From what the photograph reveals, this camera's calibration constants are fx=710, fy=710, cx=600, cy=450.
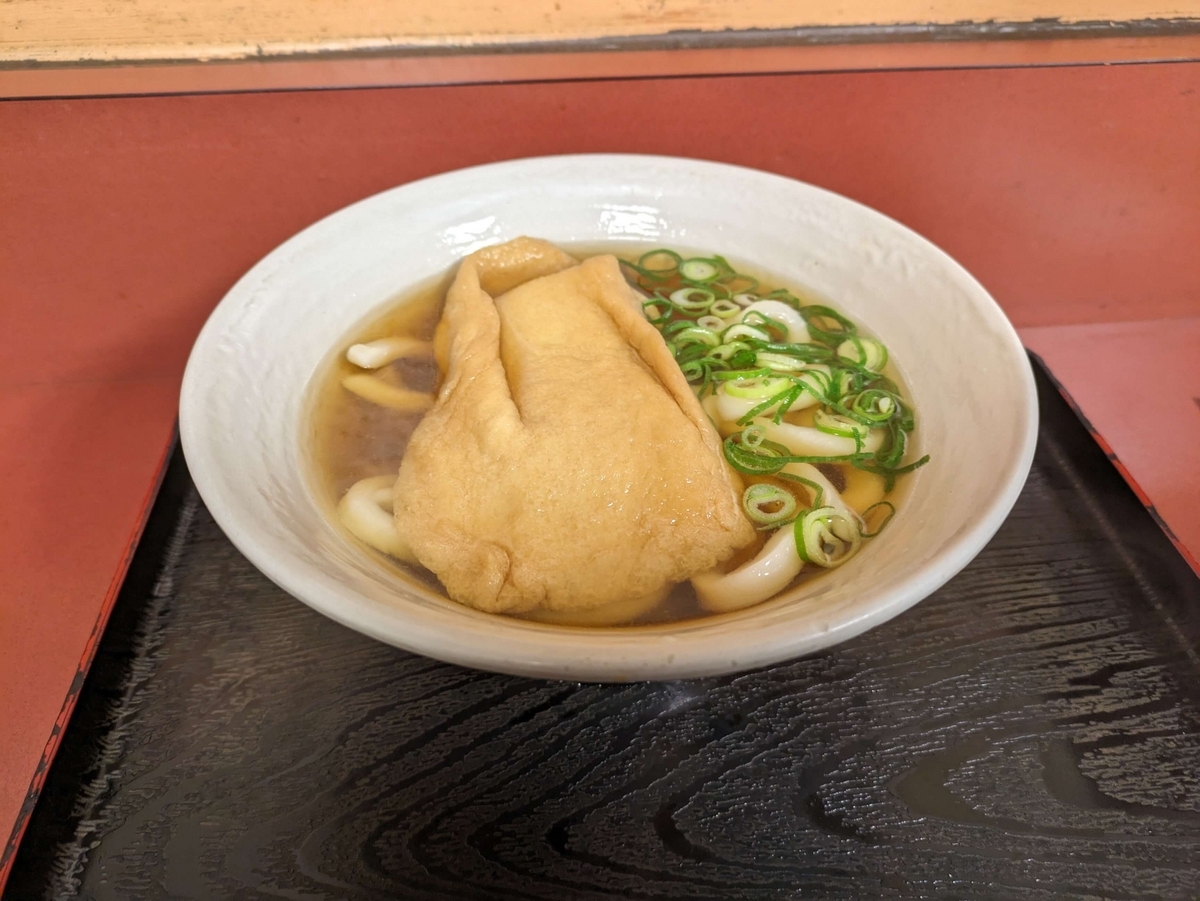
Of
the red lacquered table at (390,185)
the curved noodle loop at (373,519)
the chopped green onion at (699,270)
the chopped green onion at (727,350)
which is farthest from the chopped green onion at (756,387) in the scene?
the red lacquered table at (390,185)

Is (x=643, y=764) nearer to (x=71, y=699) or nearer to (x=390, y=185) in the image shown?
(x=71, y=699)

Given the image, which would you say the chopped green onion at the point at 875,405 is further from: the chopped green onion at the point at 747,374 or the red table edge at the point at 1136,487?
the red table edge at the point at 1136,487

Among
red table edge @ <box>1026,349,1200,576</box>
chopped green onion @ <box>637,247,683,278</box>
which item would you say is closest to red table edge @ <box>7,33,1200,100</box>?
chopped green onion @ <box>637,247,683,278</box>

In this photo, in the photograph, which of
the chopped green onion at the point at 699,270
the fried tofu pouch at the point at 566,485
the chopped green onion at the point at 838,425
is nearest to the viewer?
the fried tofu pouch at the point at 566,485

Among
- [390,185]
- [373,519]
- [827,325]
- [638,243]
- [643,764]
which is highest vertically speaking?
[390,185]

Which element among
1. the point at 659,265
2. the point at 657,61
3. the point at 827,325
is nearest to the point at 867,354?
the point at 827,325

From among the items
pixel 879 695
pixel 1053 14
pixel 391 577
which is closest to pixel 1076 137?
pixel 1053 14

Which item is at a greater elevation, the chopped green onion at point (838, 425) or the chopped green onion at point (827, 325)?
the chopped green onion at point (827, 325)
